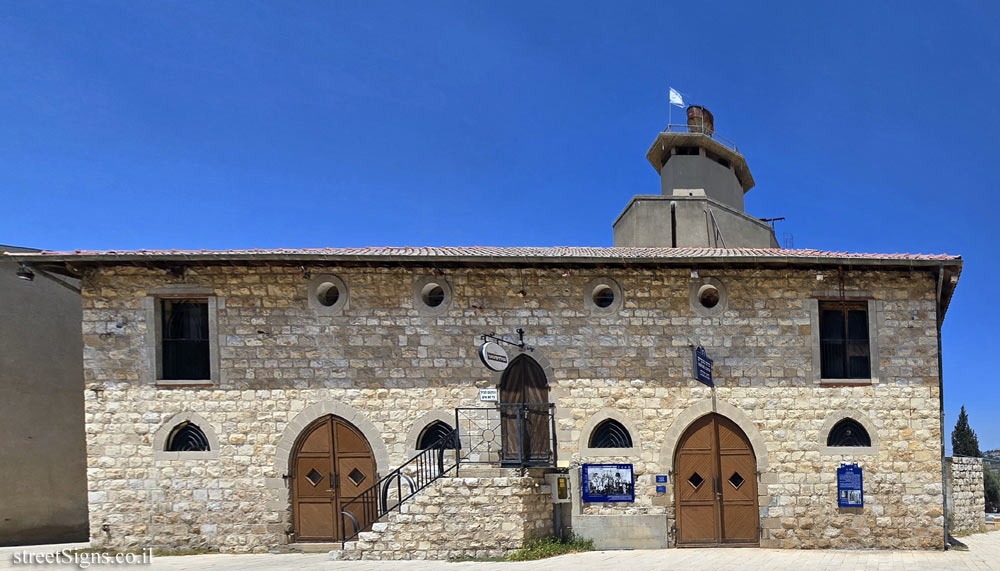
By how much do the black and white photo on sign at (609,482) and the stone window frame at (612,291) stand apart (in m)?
2.61

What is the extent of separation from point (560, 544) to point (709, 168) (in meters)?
14.0

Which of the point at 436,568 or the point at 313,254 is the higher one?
the point at 313,254

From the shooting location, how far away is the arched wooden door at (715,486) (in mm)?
10891

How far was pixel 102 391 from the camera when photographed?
36.2 feet

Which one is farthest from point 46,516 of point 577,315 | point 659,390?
point 659,390

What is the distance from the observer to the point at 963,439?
3078 cm

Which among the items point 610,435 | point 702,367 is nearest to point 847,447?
point 702,367

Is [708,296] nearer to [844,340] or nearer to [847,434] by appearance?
[844,340]

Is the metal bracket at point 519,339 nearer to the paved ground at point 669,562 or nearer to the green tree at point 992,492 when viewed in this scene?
the paved ground at point 669,562

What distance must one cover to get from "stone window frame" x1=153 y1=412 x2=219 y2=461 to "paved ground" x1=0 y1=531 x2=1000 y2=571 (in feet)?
5.13

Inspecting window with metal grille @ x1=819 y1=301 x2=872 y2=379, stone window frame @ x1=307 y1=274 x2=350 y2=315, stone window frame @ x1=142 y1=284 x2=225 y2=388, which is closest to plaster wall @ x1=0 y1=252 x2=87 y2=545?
stone window frame @ x1=142 y1=284 x2=225 y2=388

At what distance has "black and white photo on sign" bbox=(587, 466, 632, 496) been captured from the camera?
35.8 feet

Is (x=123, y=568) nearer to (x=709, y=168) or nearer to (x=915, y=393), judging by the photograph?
(x=915, y=393)

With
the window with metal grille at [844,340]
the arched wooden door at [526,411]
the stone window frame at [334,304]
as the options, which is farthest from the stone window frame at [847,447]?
the stone window frame at [334,304]
